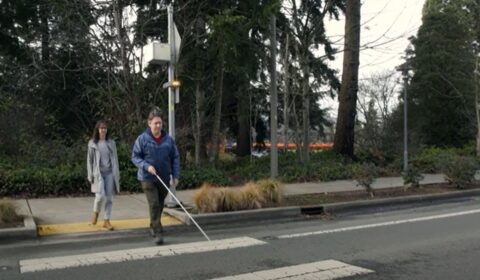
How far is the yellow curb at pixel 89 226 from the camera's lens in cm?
869

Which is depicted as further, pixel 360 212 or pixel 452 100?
pixel 452 100

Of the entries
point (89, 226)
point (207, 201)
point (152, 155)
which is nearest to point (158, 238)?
point (152, 155)

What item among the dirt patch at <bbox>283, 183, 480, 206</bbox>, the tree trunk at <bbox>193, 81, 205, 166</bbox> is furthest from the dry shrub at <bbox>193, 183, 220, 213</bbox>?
the tree trunk at <bbox>193, 81, 205, 166</bbox>

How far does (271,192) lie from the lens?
11430mm

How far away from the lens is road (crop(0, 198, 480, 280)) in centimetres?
650

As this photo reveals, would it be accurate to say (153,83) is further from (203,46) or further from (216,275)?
(216,275)

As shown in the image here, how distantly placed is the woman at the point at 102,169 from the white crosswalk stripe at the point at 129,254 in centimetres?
147

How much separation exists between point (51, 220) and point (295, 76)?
1372cm

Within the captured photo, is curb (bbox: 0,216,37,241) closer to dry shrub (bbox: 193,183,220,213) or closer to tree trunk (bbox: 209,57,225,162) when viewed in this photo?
dry shrub (bbox: 193,183,220,213)

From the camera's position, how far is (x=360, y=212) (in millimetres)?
11734

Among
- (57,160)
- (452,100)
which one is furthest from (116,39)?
(452,100)

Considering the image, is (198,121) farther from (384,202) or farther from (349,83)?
(384,202)

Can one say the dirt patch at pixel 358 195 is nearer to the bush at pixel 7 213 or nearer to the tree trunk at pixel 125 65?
the tree trunk at pixel 125 65

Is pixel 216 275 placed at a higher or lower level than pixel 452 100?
lower
